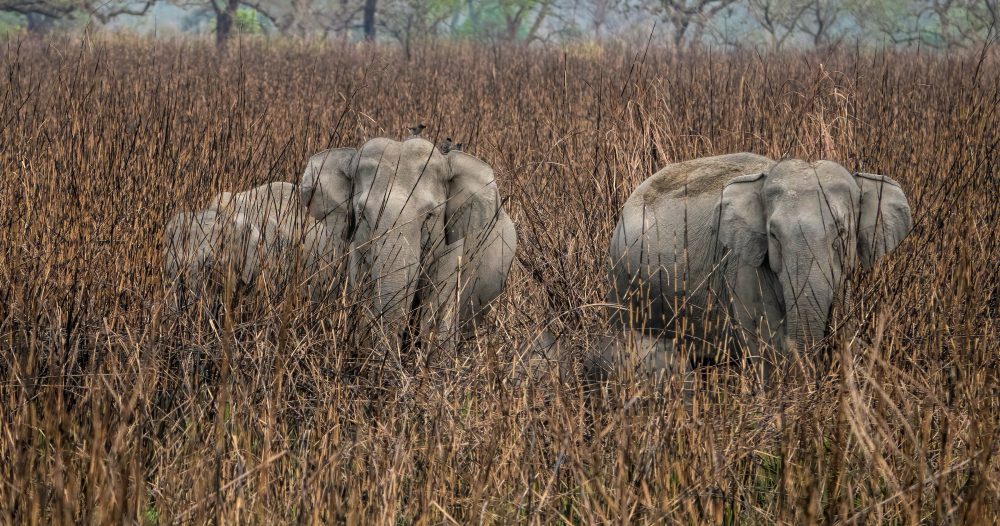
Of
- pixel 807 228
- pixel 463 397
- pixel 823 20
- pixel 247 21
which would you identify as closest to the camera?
pixel 463 397

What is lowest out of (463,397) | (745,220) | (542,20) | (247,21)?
(247,21)

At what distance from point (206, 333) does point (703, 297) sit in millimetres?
1673

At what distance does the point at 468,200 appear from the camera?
4.18m

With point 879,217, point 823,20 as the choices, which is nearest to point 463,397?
point 879,217

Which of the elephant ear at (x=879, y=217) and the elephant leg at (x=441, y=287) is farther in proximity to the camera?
the elephant leg at (x=441, y=287)

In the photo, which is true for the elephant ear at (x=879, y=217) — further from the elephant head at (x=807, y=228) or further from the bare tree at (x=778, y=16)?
the bare tree at (x=778, y=16)

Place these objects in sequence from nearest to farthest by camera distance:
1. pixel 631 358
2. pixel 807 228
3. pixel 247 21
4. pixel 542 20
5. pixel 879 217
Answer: pixel 631 358
pixel 807 228
pixel 879 217
pixel 247 21
pixel 542 20

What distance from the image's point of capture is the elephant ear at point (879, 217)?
3607mm

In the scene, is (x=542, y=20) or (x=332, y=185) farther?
(x=542, y=20)

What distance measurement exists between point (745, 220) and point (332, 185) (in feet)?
4.94

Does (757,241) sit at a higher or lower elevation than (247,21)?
higher

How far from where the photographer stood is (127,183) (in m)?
4.30

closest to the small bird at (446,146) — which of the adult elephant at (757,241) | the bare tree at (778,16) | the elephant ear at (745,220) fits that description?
the adult elephant at (757,241)

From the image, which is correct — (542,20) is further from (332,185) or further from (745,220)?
(745,220)
